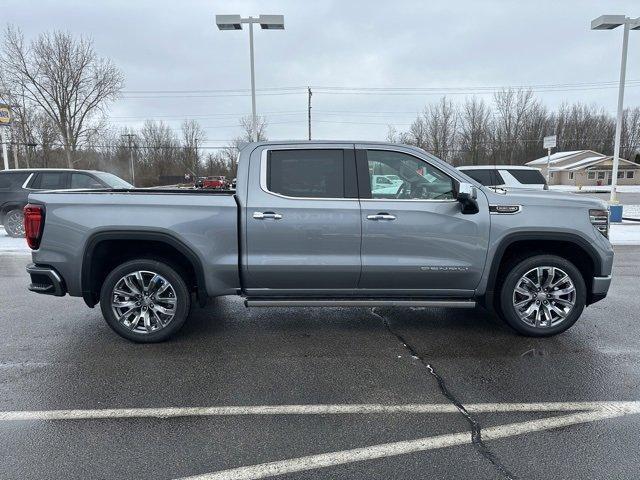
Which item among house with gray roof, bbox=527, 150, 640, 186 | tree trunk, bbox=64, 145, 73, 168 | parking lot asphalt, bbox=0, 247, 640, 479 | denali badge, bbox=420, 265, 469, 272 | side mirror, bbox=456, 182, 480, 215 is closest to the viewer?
parking lot asphalt, bbox=0, 247, 640, 479

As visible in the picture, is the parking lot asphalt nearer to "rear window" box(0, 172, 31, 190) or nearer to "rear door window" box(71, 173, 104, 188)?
"rear door window" box(71, 173, 104, 188)

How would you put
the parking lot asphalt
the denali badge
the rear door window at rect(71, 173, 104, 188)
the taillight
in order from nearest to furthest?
1. the parking lot asphalt
2. the taillight
3. the denali badge
4. the rear door window at rect(71, 173, 104, 188)

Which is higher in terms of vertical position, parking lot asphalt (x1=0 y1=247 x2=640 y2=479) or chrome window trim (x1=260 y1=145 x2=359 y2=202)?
chrome window trim (x1=260 y1=145 x2=359 y2=202)

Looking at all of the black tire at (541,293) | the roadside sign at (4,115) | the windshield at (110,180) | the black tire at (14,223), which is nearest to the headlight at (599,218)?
the black tire at (541,293)

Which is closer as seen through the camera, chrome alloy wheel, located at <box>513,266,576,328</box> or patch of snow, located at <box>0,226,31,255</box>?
chrome alloy wheel, located at <box>513,266,576,328</box>

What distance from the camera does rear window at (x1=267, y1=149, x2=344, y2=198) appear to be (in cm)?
437

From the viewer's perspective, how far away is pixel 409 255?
4.35 metres

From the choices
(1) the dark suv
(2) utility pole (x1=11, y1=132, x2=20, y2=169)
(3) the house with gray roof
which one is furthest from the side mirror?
(3) the house with gray roof

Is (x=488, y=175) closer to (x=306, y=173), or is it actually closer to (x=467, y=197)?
(x=467, y=197)

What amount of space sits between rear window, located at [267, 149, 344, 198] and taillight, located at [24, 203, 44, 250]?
7.34ft

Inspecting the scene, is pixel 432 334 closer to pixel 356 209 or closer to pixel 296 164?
pixel 356 209

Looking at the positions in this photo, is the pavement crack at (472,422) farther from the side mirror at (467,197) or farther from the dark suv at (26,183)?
the dark suv at (26,183)

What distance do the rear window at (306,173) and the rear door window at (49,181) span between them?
9.48 meters

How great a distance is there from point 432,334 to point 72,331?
398cm
